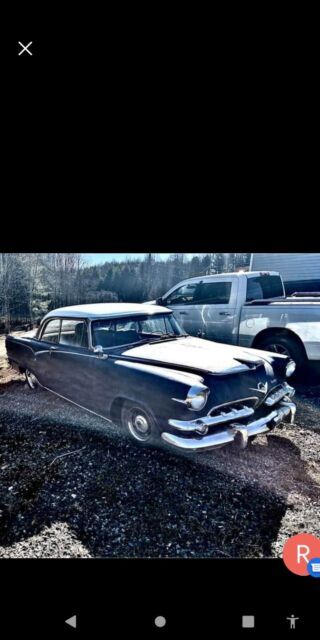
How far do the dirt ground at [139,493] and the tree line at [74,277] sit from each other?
859 mm

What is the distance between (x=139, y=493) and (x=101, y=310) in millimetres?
1445

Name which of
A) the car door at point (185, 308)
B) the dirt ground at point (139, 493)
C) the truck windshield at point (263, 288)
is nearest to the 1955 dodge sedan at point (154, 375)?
the dirt ground at point (139, 493)

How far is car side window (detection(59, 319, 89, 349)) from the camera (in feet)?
7.77

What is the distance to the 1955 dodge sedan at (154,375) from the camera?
1.74 metres

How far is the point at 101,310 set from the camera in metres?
2.32

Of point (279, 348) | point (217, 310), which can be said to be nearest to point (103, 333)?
point (217, 310)

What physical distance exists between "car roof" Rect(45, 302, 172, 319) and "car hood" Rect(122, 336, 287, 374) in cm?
36

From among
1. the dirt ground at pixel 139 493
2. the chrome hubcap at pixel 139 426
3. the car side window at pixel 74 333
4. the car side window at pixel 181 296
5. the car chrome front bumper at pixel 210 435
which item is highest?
Result: the car side window at pixel 181 296
